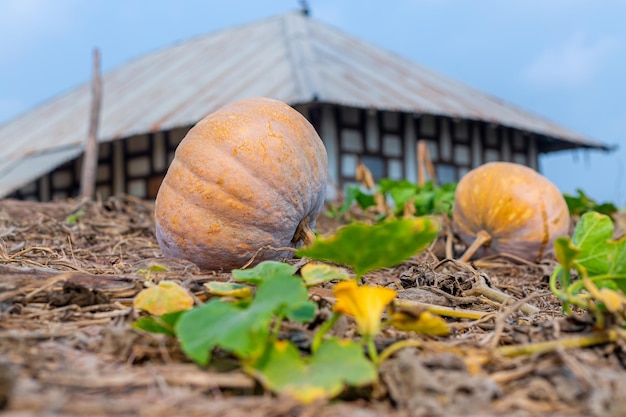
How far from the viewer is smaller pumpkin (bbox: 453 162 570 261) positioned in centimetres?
302

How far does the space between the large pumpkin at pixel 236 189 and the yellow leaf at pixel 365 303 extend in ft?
2.85

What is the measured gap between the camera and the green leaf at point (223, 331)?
1.00m

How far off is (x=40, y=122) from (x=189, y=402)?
1668 centimetres

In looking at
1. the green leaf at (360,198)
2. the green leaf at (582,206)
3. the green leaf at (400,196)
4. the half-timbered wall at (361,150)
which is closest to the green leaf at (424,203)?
the green leaf at (400,196)

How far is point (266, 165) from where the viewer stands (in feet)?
6.49

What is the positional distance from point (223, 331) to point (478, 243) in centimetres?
221

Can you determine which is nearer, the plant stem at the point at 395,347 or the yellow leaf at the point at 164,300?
the plant stem at the point at 395,347

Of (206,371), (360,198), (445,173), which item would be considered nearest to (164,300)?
(206,371)

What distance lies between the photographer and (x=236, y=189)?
1.98 metres

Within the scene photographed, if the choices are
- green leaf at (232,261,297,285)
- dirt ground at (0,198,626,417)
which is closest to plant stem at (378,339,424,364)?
dirt ground at (0,198,626,417)

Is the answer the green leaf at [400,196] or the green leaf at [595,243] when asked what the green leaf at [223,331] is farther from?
the green leaf at [400,196]

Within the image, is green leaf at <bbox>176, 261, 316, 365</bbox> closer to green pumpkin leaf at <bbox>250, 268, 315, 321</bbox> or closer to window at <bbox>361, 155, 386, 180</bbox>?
green pumpkin leaf at <bbox>250, 268, 315, 321</bbox>

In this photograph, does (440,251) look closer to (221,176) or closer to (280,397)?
(221,176)

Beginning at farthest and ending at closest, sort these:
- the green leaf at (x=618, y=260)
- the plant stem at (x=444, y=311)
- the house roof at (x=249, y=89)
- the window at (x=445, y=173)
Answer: the window at (x=445, y=173), the house roof at (x=249, y=89), the plant stem at (x=444, y=311), the green leaf at (x=618, y=260)
